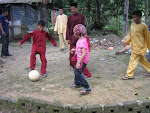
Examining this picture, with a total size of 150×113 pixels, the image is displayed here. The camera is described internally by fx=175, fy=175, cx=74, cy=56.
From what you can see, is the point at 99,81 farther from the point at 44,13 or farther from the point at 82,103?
the point at 44,13

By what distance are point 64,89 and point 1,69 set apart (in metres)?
2.93

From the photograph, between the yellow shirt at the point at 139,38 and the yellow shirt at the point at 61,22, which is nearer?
the yellow shirt at the point at 139,38

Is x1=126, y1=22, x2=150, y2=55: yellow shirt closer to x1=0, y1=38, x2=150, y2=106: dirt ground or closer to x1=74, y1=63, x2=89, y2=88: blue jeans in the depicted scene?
x1=0, y1=38, x2=150, y2=106: dirt ground

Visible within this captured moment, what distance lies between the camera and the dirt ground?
147 inches

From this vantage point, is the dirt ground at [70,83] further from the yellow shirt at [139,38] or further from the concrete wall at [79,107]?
the yellow shirt at [139,38]

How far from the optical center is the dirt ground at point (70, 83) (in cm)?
374

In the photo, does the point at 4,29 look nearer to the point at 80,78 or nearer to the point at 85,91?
the point at 80,78

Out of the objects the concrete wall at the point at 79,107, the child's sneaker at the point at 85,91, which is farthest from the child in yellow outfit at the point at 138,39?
the concrete wall at the point at 79,107

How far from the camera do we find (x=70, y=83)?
460cm

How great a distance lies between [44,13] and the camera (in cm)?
1233

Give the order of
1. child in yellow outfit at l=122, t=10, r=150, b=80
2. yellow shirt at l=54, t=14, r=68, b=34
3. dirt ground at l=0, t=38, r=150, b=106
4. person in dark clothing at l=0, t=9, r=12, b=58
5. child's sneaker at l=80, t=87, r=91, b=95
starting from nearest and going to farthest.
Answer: dirt ground at l=0, t=38, r=150, b=106
child's sneaker at l=80, t=87, r=91, b=95
child in yellow outfit at l=122, t=10, r=150, b=80
person in dark clothing at l=0, t=9, r=12, b=58
yellow shirt at l=54, t=14, r=68, b=34

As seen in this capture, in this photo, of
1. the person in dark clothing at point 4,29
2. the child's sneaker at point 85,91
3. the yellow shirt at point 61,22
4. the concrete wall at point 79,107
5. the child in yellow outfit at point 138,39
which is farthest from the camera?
the yellow shirt at point 61,22

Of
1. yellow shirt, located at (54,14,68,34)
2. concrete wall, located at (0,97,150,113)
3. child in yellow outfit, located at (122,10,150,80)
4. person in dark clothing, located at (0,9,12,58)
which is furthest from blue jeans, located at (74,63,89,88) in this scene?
yellow shirt, located at (54,14,68,34)

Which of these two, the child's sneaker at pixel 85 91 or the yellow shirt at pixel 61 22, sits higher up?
the yellow shirt at pixel 61 22
